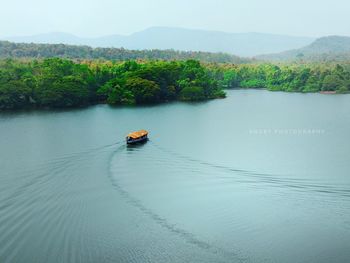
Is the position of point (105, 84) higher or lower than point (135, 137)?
higher

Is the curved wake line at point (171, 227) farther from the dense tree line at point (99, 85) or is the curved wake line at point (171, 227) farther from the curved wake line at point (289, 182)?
the dense tree line at point (99, 85)

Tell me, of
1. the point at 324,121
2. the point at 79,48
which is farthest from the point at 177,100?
the point at 79,48

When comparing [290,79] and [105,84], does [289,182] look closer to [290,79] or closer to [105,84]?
[105,84]

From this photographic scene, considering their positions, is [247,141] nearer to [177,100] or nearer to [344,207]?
[344,207]

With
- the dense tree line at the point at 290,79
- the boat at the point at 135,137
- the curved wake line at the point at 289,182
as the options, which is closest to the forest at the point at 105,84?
the dense tree line at the point at 290,79

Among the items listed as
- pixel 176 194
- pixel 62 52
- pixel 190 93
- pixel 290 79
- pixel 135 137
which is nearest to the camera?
pixel 176 194

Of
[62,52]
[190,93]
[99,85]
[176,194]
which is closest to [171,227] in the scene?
[176,194]

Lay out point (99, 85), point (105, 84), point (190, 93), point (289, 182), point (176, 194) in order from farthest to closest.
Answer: point (190, 93)
point (99, 85)
point (105, 84)
point (289, 182)
point (176, 194)
